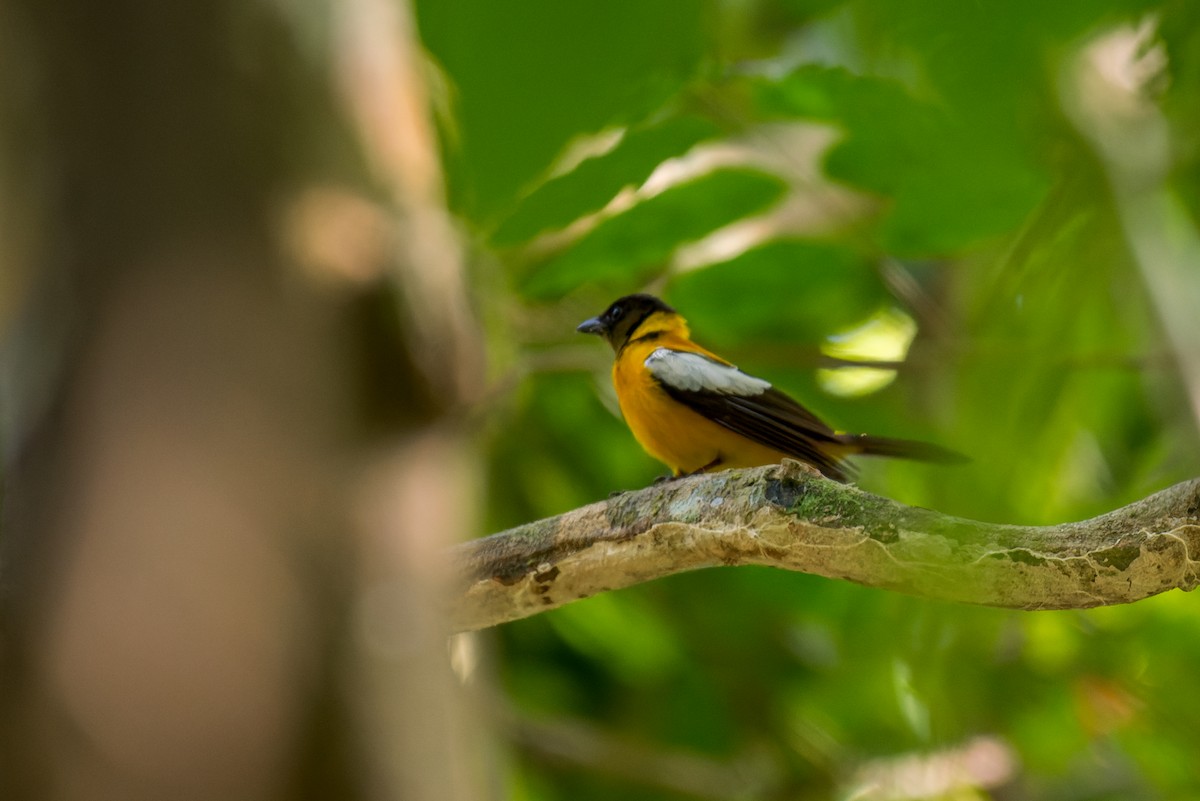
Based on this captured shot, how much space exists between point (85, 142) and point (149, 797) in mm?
538

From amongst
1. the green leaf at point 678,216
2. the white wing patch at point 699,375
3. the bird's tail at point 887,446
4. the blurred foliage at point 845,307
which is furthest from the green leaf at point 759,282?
the bird's tail at point 887,446

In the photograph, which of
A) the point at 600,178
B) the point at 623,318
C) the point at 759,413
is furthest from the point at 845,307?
the point at 600,178

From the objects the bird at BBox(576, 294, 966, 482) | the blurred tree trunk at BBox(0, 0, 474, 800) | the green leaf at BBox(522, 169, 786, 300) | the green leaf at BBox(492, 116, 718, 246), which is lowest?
the blurred tree trunk at BBox(0, 0, 474, 800)

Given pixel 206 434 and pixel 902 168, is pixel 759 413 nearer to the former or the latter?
pixel 902 168

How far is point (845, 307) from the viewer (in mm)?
4914

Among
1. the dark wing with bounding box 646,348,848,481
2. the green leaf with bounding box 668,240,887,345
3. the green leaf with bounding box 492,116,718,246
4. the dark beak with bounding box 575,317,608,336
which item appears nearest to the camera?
the green leaf with bounding box 492,116,718,246

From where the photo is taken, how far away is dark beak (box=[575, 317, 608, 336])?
4.19m

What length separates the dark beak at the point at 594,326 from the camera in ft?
13.8

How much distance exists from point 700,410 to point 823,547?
165 centimetres

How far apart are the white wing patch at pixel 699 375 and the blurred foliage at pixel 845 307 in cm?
9

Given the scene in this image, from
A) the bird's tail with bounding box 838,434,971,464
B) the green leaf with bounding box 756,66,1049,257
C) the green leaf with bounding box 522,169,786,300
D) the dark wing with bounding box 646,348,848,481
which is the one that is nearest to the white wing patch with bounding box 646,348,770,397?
the dark wing with bounding box 646,348,848,481

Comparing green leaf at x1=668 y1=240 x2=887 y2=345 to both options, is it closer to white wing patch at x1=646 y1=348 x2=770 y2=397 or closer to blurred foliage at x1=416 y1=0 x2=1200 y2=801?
blurred foliage at x1=416 y1=0 x2=1200 y2=801

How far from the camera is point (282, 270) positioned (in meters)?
0.97

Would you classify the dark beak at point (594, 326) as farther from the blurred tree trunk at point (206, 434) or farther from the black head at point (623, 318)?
the blurred tree trunk at point (206, 434)
